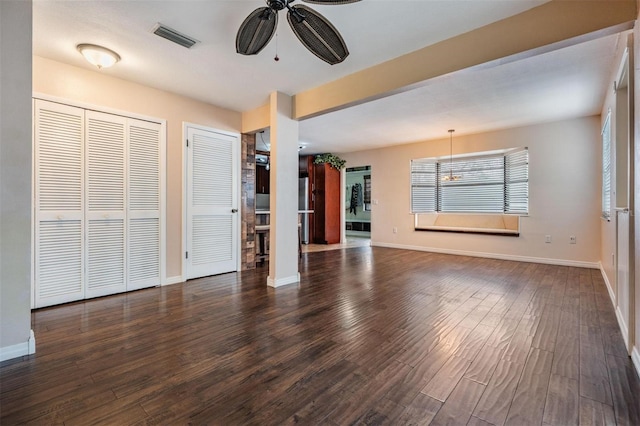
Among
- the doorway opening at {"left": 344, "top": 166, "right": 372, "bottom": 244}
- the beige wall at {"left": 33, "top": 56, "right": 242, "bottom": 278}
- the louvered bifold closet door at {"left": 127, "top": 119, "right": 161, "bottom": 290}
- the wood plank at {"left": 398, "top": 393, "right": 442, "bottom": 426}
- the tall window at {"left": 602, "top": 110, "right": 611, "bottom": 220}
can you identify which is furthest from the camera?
the doorway opening at {"left": 344, "top": 166, "right": 372, "bottom": 244}

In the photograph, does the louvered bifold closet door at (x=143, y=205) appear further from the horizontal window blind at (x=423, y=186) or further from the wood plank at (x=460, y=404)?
the horizontal window blind at (x=423, y=186)

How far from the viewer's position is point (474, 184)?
626 centimetres

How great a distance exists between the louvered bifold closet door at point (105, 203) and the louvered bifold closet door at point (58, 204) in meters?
0.09

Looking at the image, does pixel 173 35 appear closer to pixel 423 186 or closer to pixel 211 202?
pixel 211 202

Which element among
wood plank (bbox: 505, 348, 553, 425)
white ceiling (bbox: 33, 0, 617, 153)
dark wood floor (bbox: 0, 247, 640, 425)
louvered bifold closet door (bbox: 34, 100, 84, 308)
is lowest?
wood plank (bbox: 505, 348, 553, 425)

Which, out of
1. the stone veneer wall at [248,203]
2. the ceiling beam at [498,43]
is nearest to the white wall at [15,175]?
the ceiling beam at [498,43]

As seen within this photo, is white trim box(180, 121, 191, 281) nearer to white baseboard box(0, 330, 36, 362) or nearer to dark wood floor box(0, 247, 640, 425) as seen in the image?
dark wood floor box(0, 247, 640, 425)

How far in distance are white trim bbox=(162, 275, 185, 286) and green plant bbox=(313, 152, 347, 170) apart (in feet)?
16.1

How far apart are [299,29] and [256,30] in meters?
0.32

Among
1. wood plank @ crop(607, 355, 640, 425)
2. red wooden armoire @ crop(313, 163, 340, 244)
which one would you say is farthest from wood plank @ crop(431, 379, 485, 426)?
red wooden armoire @ crop(313, 163, 340, 244)

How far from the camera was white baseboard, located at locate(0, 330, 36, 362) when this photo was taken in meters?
1.93

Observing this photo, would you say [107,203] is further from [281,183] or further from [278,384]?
[278,384]

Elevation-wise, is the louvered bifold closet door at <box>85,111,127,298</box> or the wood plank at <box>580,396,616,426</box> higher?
the louvered bifold closet door at <box>85,111,127,298</box>

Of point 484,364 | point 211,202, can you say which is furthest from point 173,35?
point 484,364
